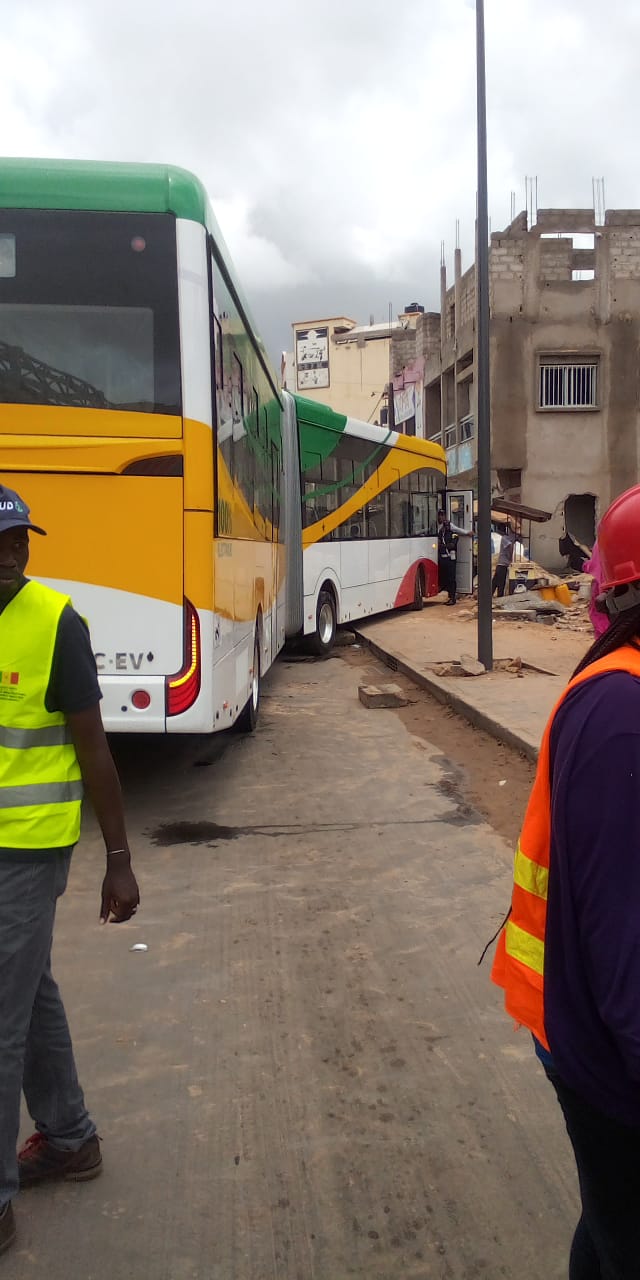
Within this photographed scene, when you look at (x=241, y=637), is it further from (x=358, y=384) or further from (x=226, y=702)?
(x=358, y=384)

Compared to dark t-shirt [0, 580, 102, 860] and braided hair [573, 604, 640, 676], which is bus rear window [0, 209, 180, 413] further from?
braided hair [573, 604, 640, 676]

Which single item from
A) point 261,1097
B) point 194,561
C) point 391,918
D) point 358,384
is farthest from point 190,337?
point 358,384

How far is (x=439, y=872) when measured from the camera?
537cm

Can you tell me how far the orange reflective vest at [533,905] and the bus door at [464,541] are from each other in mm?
20141

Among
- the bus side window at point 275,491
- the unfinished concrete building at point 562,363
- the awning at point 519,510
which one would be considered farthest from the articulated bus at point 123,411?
the unfinished concrete building at point 562,363

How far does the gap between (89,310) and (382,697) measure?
5739mm

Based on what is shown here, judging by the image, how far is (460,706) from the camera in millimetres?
10023

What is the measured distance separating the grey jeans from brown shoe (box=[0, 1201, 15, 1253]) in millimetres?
30

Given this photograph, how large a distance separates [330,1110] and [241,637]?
4.62 metres

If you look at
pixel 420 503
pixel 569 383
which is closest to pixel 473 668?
pixel 420 503

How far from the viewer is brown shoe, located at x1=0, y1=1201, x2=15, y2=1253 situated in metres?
2.44

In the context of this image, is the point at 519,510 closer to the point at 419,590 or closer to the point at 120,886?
the point at 419,590

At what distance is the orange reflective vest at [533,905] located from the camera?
1517 millimetres

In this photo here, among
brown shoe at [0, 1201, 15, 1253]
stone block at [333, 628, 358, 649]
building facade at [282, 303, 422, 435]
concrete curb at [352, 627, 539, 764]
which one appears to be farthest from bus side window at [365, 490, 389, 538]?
building facade at [282, 303, 422, 435]
